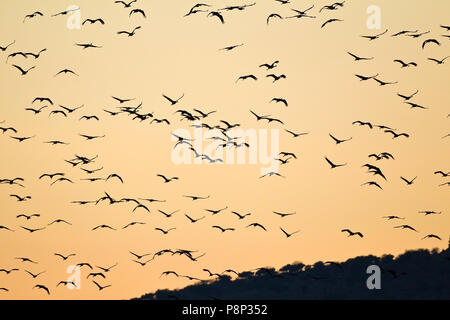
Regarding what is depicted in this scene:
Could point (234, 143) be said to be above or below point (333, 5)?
below
